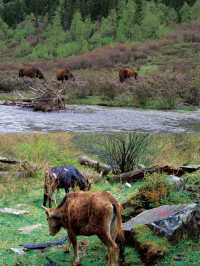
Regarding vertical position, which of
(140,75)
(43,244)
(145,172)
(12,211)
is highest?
(140,75)

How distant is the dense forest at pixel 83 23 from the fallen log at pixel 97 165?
41740mm

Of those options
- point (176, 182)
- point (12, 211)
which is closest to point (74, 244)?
point (176, 182)

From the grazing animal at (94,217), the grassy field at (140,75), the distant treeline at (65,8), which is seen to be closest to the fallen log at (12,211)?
the grazing animal at (94,217)

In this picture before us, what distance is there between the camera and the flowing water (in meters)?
21.9

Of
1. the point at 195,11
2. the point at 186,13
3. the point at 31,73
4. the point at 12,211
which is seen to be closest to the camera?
the point at 12,211

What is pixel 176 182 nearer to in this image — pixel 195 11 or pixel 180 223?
pixel 180 223

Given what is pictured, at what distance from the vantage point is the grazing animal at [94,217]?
24.4ft

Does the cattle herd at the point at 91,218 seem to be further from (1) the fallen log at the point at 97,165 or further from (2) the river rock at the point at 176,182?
(1) the fallen log at the point at 97,165

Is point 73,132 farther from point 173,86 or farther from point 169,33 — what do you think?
point 169,33

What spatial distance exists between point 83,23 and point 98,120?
46.6 m

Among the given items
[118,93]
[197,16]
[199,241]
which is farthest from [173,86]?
[197,16]

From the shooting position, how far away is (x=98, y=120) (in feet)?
78.4

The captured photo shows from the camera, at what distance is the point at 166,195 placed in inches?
385

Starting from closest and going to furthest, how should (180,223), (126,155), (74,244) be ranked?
1. (74,244)
2. (180,223)
3. (126,155)
